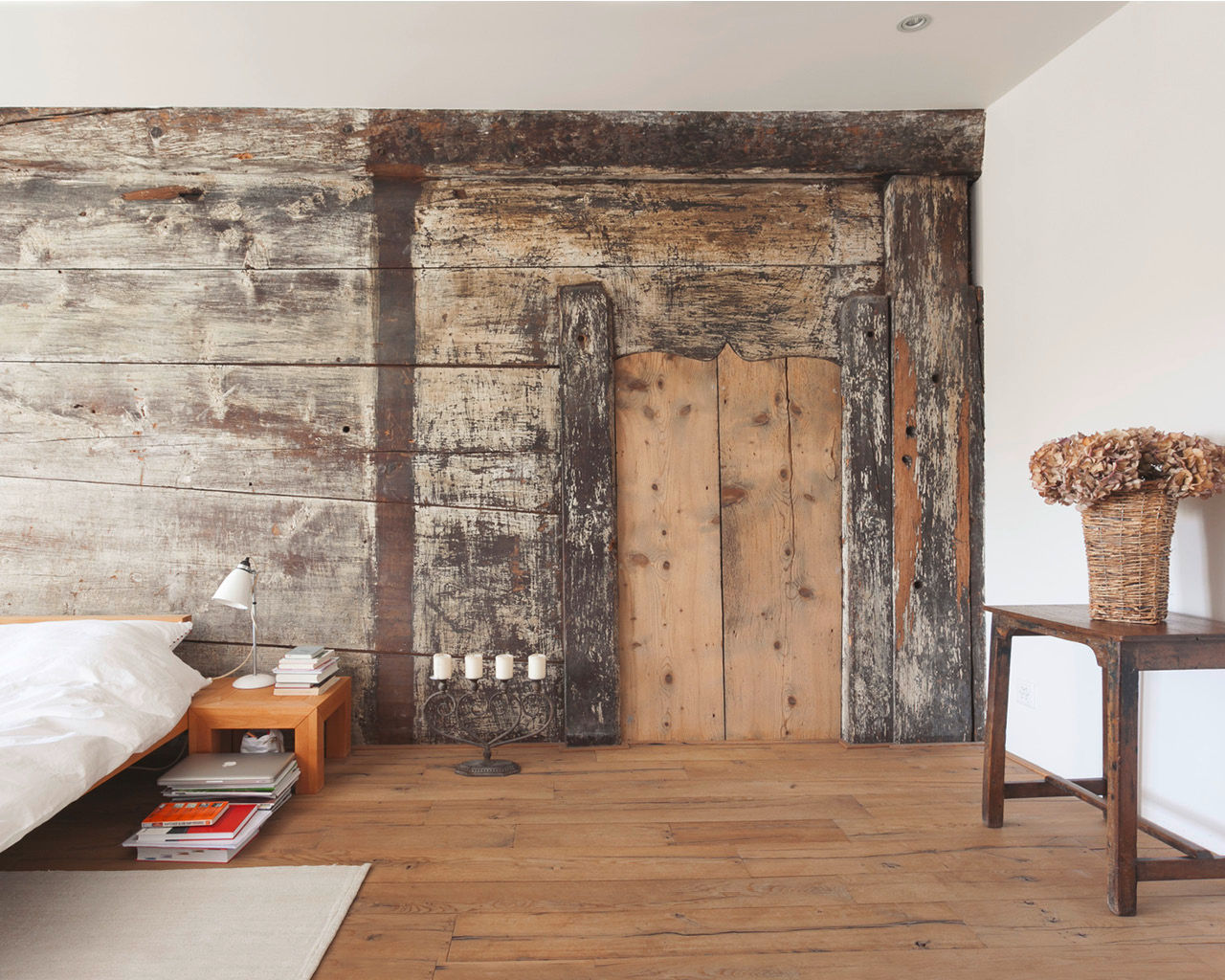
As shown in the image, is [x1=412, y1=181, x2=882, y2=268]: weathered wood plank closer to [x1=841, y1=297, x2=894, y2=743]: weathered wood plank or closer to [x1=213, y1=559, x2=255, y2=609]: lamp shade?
[x1=841, y1=297, x2=894, y2=743]: weathered wood plank

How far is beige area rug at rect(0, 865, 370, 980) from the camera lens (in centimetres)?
156

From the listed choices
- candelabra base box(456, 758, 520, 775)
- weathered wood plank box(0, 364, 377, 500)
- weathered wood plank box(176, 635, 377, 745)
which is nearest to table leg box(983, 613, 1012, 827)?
candelabra base box(456, 758, 520, 775)

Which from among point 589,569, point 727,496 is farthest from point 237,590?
point 727,496

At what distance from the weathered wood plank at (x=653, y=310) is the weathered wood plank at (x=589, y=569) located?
0.30 metres

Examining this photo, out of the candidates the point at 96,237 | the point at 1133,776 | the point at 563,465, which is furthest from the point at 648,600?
the point at 96,237

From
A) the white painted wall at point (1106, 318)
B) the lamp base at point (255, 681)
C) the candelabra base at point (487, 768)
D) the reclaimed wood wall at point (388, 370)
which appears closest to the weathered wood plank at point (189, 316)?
the reclaimed wood wall at point (388, 370)

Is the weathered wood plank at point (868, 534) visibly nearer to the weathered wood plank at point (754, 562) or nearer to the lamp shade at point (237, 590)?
the weathered wood plank at point (754, 562)

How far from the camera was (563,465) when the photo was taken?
2943 millimetres

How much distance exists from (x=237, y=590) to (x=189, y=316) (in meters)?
1.11

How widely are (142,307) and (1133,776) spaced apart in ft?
11.3

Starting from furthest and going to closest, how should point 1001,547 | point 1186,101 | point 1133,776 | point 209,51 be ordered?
point 1001,547, point 209,51, point 1186,101, point 1133,776

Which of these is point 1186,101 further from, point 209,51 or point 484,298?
point 209,51

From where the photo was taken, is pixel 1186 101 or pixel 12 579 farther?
pixel 12 579

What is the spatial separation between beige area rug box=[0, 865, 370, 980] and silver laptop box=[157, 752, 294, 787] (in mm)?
262
